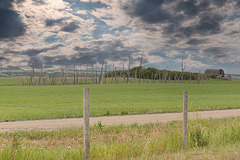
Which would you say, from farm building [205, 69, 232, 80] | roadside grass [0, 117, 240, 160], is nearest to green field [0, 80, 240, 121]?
roadside grass [0, 117, 240, 160]

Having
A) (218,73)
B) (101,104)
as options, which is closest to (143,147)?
(101,104)

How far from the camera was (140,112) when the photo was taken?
20.0 metres

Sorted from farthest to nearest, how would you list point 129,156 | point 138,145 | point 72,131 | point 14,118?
point 14,118, point 72,131, point 138,145, point 129,156

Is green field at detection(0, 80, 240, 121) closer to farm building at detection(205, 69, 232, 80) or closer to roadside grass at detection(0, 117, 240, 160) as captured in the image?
roadside grass at detection(0, 117, 240, 160)

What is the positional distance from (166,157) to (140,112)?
1288cm

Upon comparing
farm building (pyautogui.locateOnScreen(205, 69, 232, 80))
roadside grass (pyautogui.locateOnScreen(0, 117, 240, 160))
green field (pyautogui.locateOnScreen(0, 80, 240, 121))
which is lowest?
green field (pyautogui.locateOnScreen(0, 80, 240, 121))

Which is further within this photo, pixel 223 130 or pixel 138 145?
pixel 223 130

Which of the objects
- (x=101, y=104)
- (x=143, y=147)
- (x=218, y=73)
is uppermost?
(x=218, y=73)

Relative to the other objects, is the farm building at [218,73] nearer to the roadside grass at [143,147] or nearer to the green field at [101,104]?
the green field at [101,104]

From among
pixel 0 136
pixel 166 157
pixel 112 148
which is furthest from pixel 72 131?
pixel 166 157

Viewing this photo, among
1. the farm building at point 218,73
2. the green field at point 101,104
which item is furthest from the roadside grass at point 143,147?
the farm building at point 218,73

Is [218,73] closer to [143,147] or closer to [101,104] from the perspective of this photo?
[101,104]

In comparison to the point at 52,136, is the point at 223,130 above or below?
above

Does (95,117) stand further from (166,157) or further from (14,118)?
(166,157)
